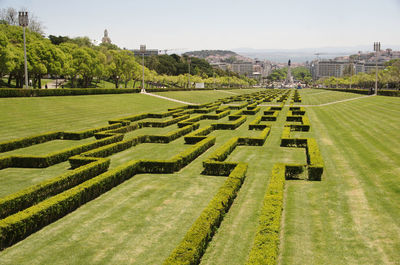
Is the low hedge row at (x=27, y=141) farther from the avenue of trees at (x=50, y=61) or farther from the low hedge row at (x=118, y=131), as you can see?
the avenue of trees at (x=50, y=61)

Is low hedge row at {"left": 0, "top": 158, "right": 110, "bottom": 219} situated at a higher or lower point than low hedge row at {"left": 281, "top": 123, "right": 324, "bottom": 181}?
lower

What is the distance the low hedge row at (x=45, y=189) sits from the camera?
1023 centimetres

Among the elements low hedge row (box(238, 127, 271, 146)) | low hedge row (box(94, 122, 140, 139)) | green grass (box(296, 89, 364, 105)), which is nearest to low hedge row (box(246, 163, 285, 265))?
low hedge row (box(238, 127, 271, 146))

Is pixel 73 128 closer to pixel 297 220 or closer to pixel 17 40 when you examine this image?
pixel 297 220

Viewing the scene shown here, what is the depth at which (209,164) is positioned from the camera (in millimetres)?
14930

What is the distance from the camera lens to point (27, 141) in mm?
21359

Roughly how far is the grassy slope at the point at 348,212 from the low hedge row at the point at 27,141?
15.7 meters

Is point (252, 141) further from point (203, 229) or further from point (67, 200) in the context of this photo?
point (203, 229)

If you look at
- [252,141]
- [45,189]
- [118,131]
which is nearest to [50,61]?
[118,131]

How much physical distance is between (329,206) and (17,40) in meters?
70.5

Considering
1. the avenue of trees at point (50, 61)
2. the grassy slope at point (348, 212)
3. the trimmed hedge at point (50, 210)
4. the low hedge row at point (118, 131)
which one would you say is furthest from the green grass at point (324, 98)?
the trimmed hedge at point (50, 210)

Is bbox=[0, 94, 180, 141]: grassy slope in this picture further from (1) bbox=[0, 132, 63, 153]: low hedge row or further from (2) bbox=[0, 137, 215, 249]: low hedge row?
(2) bbox=[0, 137, 215, 249]: low hedge row

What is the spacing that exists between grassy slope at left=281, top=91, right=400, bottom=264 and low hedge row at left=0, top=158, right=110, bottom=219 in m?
7.61

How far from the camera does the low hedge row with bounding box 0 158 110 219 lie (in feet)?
33.6
